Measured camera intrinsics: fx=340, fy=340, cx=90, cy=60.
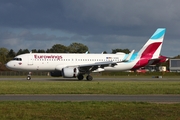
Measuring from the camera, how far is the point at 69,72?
39.7 m

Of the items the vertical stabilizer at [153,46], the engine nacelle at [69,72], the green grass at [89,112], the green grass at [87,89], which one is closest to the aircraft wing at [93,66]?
the engine nacelle at [69,72]

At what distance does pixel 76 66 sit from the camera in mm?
43031

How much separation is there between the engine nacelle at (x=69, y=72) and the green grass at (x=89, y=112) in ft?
81.3

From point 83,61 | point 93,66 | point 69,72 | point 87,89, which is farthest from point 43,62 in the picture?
point 87,89

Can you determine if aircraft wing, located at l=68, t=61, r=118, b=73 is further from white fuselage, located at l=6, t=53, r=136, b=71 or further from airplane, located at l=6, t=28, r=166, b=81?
white fuselage, located at l=6, t=53, r=136, b=71

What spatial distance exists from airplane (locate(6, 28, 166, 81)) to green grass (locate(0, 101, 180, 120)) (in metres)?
25.5

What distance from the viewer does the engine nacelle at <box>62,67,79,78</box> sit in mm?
39647

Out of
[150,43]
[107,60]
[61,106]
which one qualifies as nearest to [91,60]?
[107,60]

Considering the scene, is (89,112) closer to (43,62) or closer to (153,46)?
(43,62)

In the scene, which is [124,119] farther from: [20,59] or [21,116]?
[20,59]

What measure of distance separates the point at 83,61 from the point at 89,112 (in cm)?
3199

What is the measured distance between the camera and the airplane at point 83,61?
138 feet

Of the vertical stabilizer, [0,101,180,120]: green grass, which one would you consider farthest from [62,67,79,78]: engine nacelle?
[0,101,180,120]: green grass

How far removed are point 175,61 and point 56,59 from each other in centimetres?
7131
